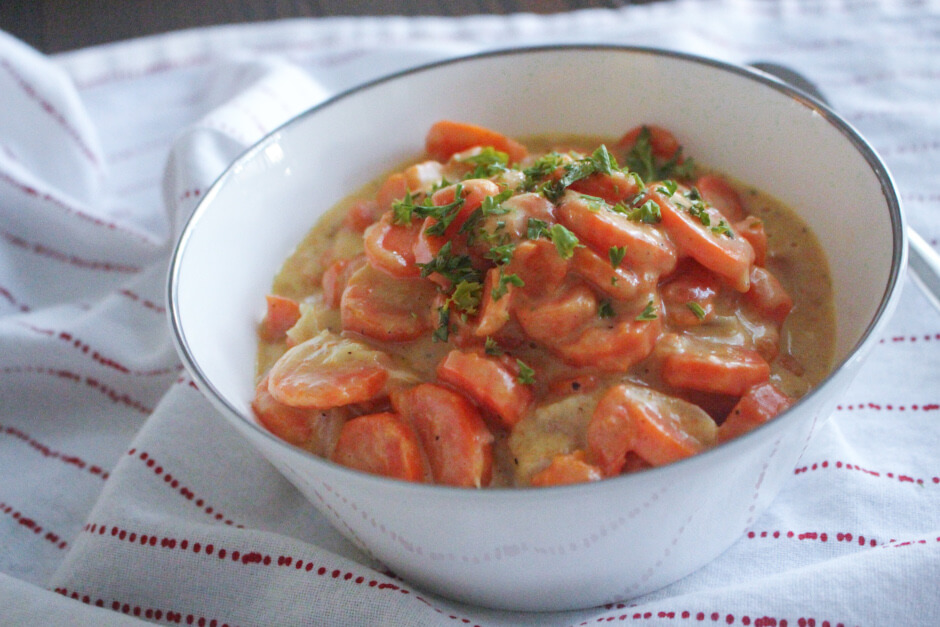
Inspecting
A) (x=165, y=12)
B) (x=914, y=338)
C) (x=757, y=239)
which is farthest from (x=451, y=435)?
(x=165, y=12)

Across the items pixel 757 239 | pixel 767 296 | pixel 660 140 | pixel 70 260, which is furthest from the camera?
pixel 70 260

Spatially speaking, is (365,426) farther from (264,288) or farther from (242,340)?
(264,288)

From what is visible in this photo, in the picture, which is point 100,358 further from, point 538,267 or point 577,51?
point 577,51

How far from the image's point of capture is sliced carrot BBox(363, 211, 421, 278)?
7.11ft

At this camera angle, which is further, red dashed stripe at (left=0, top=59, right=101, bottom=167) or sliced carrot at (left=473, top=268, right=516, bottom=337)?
red dashed stripe at (left=0, top=59, right=101, bottom=167)

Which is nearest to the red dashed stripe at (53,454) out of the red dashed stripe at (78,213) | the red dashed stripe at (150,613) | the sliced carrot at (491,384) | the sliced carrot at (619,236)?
the red dashed stripe at (150,613)

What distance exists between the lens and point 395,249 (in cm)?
218

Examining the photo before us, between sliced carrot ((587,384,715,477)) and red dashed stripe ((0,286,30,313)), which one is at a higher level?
sliced carrot ((587,384,715,477))

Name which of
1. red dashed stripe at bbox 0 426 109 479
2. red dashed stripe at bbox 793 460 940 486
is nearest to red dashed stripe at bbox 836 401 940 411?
red dashed stripe at bbox 793 460 940 486

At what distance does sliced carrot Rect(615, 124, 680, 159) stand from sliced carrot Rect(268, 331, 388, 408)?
51.1 inches

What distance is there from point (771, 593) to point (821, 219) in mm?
1125

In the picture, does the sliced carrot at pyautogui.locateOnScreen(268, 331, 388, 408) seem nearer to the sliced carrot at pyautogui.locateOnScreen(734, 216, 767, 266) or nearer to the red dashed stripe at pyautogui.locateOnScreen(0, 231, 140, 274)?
the sliced carrot at pyautogui.locateOnScreen(734, 216, 767, 266)

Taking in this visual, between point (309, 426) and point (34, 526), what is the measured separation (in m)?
0.92

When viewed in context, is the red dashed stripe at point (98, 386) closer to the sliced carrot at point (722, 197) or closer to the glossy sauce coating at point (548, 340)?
the glossy sauce coating at point (548, 340)
